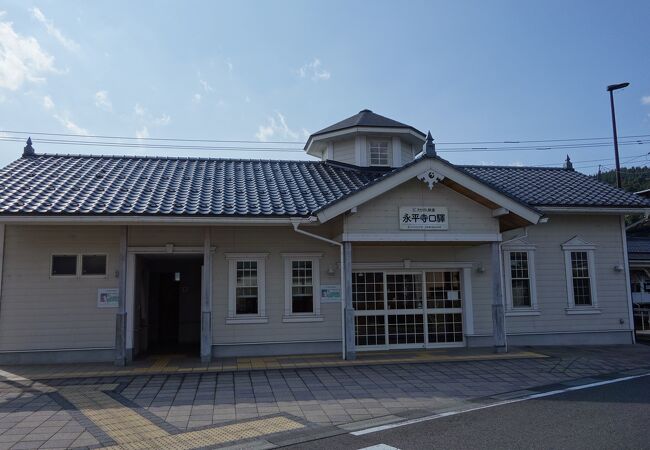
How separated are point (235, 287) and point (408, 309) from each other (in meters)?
4.69

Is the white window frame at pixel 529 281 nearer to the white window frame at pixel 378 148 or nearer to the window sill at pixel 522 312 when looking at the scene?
the window sill at pixel 522 312

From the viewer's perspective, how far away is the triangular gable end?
11.7 m

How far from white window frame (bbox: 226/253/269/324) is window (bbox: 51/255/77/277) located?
360 cm

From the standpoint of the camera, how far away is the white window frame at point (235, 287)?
41.2 ft

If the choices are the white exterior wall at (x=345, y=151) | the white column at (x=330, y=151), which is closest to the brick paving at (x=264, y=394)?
the white exterior wall at (x=345, y=151)

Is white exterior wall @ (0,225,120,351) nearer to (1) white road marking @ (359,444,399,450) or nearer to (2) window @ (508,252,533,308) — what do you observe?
(1) white road marking @ (359,444,399,450)

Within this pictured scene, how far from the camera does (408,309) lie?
1380cm

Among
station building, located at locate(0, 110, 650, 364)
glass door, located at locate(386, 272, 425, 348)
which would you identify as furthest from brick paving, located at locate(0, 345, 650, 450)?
glass door, located at locate(386, 272, 425, 348)

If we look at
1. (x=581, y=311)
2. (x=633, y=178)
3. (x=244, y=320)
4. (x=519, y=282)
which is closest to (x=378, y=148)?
(x=519, y=282)

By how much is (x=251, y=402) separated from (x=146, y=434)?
197cm

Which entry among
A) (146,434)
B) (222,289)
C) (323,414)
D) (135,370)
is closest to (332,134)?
(222,289)

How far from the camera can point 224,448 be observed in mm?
5875

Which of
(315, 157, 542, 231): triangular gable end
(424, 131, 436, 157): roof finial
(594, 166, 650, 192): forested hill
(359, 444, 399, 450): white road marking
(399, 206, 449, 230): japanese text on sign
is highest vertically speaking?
(594, 166, 650, 192): forested hill

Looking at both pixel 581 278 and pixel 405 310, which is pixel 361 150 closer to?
pixel 405 310
